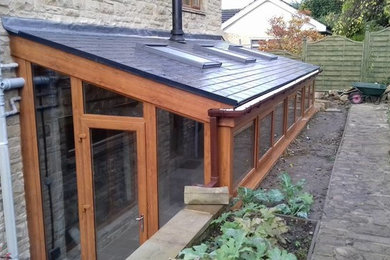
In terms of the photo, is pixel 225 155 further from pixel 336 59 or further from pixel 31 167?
pixel 336 59

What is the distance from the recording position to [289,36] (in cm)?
1852

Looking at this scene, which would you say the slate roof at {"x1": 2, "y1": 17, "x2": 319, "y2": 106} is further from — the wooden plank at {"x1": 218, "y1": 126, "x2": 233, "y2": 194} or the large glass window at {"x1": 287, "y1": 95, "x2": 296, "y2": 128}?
the large glass window at {"x1": 287, "y1": 95, "x2": 296, "y2": 128}

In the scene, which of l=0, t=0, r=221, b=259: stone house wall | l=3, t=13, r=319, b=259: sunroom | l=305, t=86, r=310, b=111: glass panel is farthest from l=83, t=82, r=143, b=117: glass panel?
l=305, t=86, r=310, b=111: glass panel

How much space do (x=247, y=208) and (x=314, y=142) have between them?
4.64m

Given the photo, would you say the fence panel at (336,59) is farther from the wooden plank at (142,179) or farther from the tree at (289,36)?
the wooden plank at (142,179)

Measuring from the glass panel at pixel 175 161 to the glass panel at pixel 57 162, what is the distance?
1.14 metres

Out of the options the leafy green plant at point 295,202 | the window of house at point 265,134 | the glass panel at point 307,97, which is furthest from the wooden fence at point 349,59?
the leafy green plant at point 295,202

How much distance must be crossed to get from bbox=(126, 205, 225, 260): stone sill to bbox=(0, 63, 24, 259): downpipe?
212cm

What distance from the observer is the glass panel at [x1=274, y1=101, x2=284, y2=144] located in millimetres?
A: 6905

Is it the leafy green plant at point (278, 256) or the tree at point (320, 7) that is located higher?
the tree at point (320, 7)

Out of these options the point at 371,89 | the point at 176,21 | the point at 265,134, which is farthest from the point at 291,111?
the point at 371,89

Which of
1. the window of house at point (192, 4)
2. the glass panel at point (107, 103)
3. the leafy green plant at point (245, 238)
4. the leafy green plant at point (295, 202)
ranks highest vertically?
the window of house at point (192, 4)

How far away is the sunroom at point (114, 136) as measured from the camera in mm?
4297

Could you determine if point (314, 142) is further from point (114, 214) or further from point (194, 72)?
point (114, 214)
